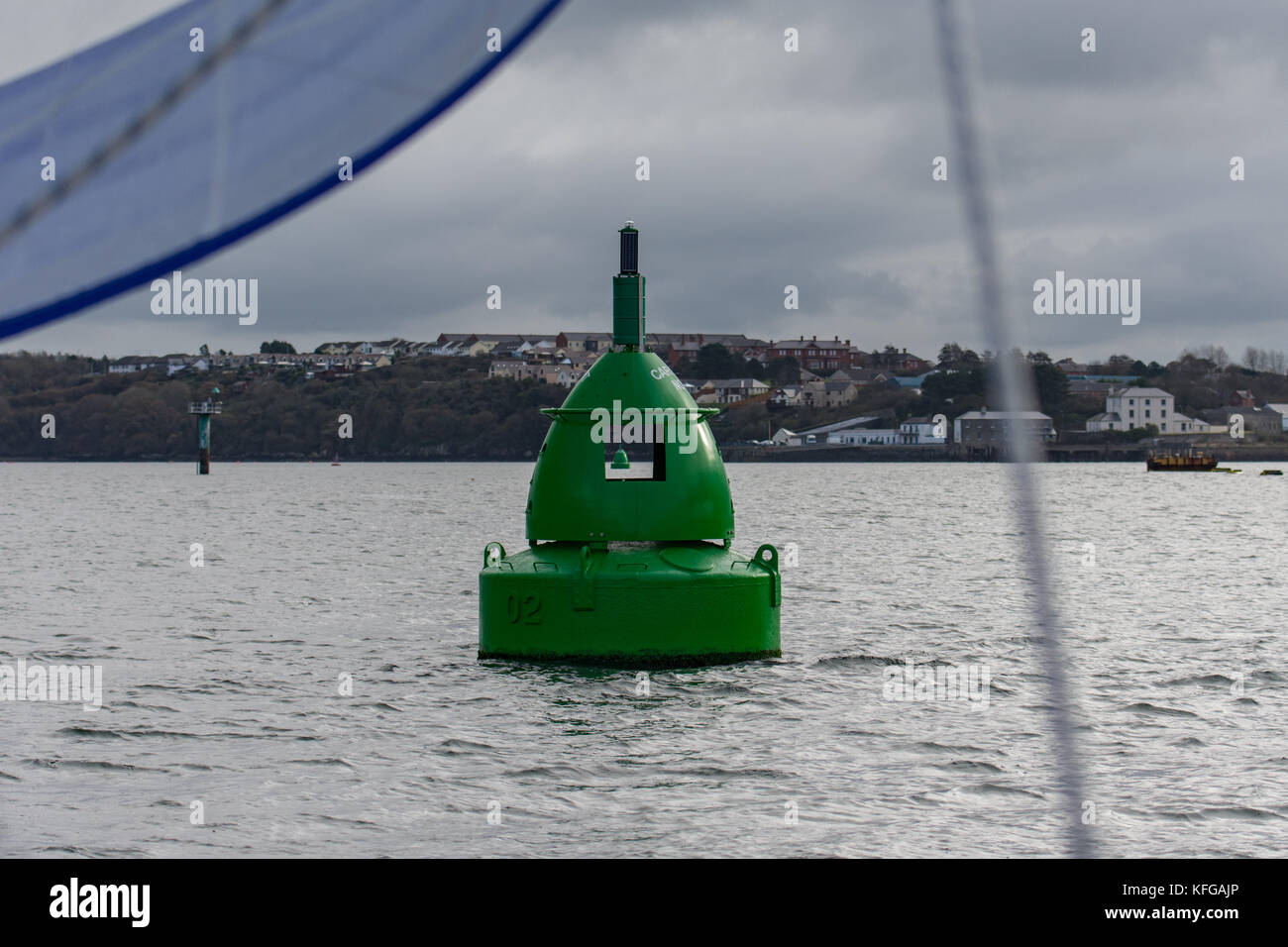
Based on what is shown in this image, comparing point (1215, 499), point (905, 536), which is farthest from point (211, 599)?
point (1215, 499)

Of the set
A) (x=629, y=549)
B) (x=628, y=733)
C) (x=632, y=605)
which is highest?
(x=629, y=549)

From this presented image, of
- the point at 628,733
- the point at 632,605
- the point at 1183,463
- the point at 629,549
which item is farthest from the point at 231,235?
the point at 1183,463

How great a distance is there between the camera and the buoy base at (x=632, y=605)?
1680cm

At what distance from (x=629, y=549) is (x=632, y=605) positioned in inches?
43.9

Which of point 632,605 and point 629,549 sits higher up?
point 629,549

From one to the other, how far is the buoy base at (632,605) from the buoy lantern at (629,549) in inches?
0.7

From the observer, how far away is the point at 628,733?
15.3 m

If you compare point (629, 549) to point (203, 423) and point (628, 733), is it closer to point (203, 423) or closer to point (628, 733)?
point (628, 733)

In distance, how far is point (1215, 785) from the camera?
1355cm

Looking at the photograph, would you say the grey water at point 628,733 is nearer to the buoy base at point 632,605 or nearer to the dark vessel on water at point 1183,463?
the buoy base at point 632,605

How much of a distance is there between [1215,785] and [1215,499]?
11160 cm

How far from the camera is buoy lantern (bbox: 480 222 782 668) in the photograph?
16844mm

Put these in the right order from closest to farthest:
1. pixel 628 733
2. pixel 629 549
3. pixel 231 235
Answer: pixel 231 235 < pixel 628 733 < pixel 629 549

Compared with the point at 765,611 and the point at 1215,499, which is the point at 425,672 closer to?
the point at 765,611
